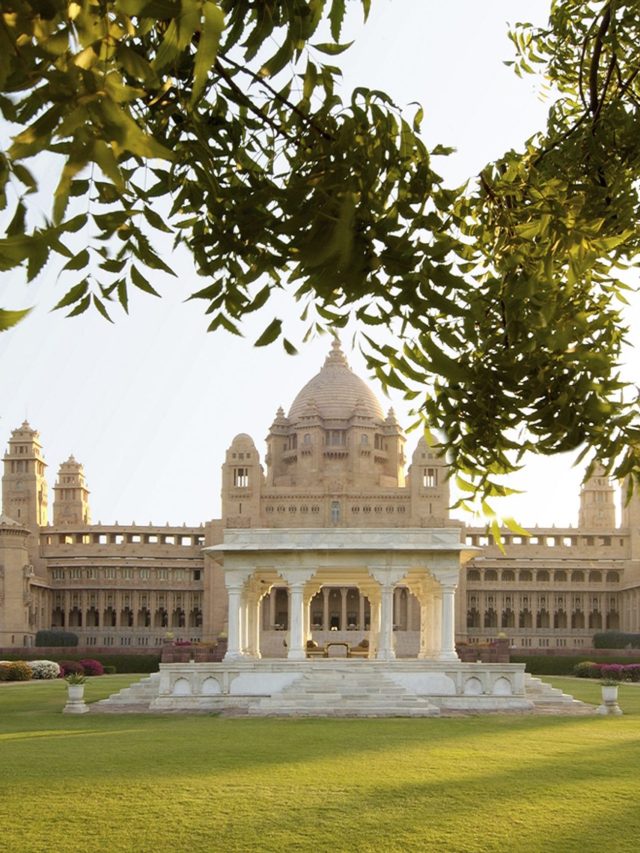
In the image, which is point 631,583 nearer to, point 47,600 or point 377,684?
point 47,600

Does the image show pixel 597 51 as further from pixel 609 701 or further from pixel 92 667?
pixel 92 667

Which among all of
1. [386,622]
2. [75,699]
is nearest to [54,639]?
[386,622]

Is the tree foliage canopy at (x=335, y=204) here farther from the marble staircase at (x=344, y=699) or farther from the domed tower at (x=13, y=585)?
the domed tower at (x=13, y=585)

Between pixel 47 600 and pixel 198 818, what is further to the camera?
pixel 47 600

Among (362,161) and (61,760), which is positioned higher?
(362,161)

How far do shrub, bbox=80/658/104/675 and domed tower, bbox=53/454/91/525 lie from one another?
4307 centimetres

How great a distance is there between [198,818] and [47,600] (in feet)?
214

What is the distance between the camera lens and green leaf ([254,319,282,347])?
4.59 meters

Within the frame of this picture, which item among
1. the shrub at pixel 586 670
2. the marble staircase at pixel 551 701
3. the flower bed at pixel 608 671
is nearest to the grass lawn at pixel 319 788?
the marble staircase at pixel 551 701

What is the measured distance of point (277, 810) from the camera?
12.2 m

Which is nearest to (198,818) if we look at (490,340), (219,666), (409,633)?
(490,340)

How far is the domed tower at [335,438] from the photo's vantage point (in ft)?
269

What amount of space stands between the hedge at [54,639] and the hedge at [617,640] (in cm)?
3088

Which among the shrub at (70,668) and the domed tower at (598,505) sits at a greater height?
the domed tower at (598,505)
